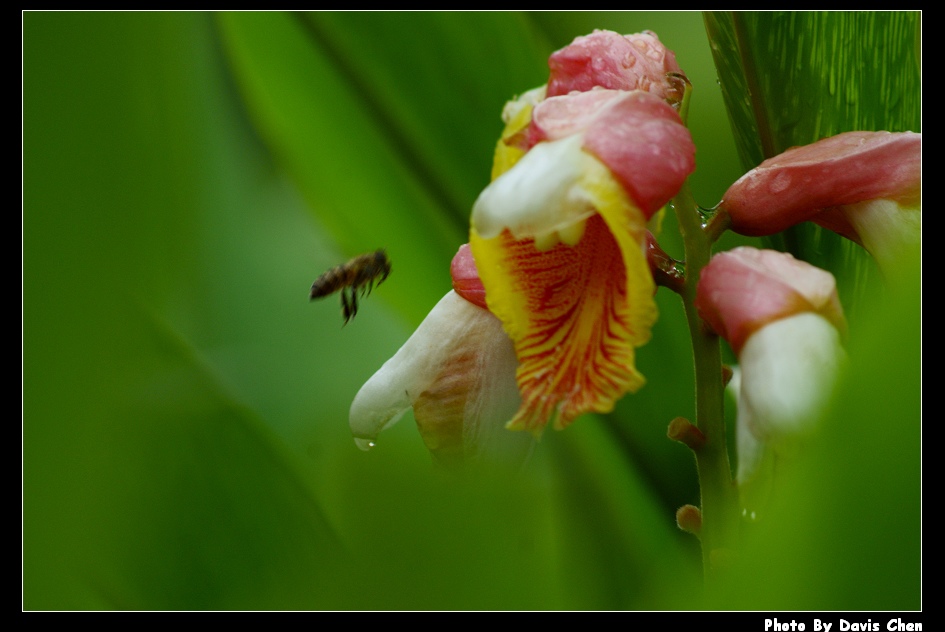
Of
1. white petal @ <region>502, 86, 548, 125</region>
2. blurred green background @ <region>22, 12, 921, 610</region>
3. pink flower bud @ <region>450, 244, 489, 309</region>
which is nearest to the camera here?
blurred green background @ <region>22, 12, 921, 610</region>

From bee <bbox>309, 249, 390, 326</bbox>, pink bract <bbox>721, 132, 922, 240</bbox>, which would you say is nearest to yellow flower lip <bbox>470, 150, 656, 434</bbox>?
pink bract <bbox>721, 132, 922, 240</bbox>

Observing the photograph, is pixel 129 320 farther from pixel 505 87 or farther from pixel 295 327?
pixel 295 327

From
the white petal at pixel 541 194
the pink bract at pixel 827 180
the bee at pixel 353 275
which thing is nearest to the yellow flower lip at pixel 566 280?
the white petal at pixel 541 194

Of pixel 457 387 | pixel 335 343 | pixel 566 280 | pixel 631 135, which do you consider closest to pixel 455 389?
pixel 457 387

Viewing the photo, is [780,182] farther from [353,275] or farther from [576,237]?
[353,275]

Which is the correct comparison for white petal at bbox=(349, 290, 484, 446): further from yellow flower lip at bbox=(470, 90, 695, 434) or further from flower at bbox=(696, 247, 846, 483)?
flower at bbox=(696, 247, 846, 483)
